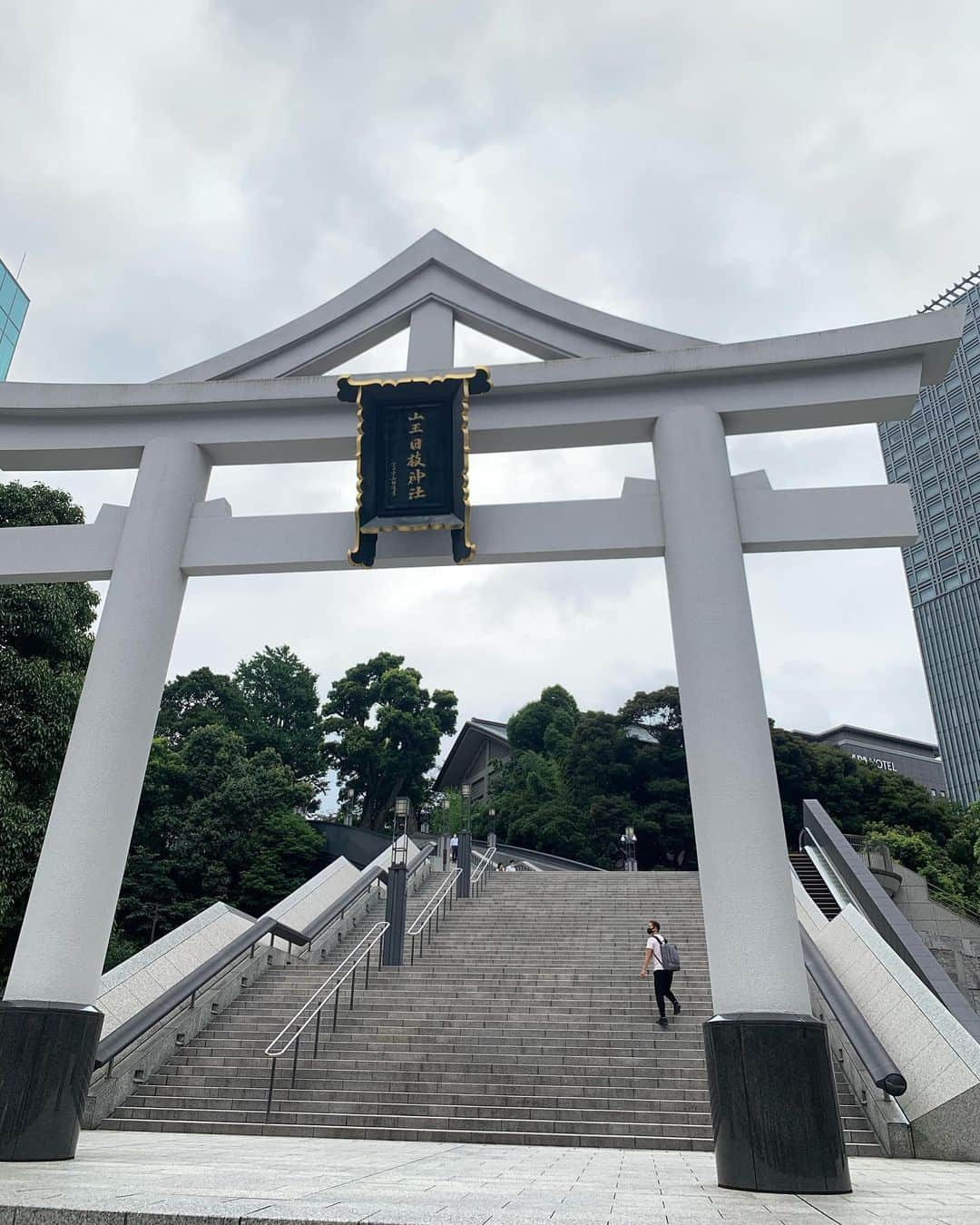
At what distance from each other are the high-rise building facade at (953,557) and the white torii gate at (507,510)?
7148 centimetres

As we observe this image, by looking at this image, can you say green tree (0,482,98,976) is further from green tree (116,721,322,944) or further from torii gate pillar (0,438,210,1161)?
green tree (116,721,322,944)

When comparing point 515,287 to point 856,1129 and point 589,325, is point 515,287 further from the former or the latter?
point 856,1129

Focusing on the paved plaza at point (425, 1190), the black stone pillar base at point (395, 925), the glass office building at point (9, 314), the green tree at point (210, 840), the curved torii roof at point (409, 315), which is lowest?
the paved plaza at point (425, 1190)

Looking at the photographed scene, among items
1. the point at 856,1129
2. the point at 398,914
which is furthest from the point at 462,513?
the point at 398,914

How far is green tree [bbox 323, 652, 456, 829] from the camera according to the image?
38250mm

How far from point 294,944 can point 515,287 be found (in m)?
10.2

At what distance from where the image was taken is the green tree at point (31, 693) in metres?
12.8

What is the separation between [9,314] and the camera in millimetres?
31516

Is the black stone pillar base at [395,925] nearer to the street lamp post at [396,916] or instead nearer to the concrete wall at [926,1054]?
the street lamp post at [396,916]

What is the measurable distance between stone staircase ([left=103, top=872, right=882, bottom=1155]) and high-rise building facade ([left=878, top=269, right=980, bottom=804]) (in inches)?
2697

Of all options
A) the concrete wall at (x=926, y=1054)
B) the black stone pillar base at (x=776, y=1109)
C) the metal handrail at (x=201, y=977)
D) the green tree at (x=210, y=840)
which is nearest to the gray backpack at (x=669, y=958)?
the concrete wall at (x=926, y=1054)

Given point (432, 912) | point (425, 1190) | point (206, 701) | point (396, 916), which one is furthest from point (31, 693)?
point (206, 701)

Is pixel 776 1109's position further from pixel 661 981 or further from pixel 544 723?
pixel 544 723

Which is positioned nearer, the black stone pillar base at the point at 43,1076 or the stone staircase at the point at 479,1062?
the black stone pillar base at the point at 43,1076
